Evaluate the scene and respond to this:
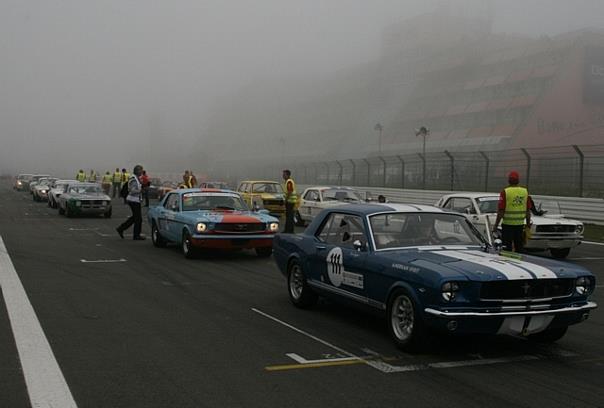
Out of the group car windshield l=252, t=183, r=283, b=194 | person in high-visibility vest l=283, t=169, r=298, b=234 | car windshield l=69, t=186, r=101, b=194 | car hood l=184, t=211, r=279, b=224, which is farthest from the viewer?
car windshield l=252, t=183, r=283, b=194

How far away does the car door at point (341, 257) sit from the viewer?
6.41 metres

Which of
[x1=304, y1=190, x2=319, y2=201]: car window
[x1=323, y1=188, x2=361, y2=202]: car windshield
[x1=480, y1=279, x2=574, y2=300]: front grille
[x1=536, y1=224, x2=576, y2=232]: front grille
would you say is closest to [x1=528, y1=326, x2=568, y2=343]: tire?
[x1=480, y1=279, x2=574, y2=300]: front grille

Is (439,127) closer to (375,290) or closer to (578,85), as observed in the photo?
(578,85)

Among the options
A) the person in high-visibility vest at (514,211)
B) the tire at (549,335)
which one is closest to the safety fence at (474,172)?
the person in high-visibility vest at (514,211)

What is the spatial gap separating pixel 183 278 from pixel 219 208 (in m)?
3.34

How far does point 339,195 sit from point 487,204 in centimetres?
701

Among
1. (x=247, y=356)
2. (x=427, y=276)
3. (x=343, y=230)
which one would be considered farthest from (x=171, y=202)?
(x=427, y=276)

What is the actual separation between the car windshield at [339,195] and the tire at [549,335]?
13.9 meters

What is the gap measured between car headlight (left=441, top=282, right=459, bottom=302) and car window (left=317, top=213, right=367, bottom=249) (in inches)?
53.8

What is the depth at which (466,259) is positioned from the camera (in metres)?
5.80

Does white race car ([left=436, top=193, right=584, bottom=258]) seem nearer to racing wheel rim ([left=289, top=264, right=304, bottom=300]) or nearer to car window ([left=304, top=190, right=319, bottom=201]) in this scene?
racing wheel rim ([left=289, top=264, right=304, bottom=300])

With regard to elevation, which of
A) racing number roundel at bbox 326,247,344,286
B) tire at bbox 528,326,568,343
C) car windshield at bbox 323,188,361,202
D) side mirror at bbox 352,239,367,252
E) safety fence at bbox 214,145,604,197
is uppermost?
safety fence at bbox 214,145,604,197

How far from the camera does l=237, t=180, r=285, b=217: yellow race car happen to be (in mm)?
23328

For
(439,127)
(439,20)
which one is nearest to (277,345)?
(439,127)
